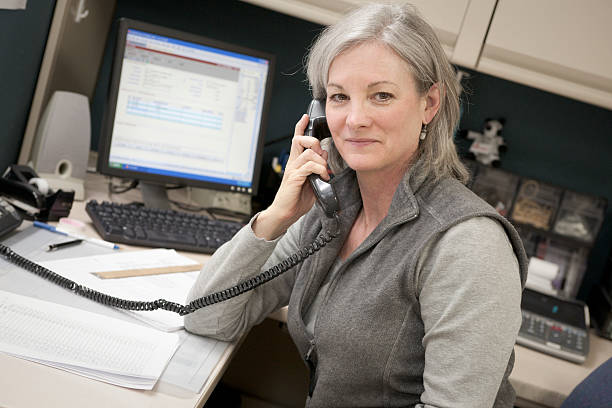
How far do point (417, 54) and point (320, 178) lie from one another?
0.92 feet

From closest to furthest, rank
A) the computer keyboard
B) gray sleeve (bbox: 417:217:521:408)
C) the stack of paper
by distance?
1. gray sleeve (bbox: 417:217:521:408)
2. the computer keyboard
3. the stack of paper

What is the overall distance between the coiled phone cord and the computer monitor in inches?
19.5

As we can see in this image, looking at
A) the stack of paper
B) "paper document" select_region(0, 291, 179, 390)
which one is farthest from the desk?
the stack of paper

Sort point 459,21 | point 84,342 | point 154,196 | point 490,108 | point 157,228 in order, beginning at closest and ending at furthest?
point 84,342 < point 157,228 < point 459,21 < point 154,196 < point 490,108

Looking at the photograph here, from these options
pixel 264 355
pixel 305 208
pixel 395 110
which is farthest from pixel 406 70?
pixel 264 355

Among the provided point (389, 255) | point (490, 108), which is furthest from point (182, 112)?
point (490, 108)

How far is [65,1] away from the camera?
1.55m

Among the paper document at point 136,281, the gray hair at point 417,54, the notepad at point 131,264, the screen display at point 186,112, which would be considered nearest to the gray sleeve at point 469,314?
the gray hair at point 417,54

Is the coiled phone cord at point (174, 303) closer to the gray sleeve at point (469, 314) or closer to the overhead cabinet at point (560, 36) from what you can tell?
the gray sleeve at point (469, 314)

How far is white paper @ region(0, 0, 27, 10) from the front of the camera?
1.28 metres

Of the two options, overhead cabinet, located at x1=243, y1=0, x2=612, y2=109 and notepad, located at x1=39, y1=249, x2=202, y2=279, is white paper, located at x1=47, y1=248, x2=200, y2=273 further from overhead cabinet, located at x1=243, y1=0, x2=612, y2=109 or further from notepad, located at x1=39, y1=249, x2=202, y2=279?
overhead cabinet, located at x1=243, y1=0, x2=612, y2=109

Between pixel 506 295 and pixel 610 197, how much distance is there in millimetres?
1152

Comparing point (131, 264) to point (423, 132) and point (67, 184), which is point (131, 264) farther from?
point (423, 132)

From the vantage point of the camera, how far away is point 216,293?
1046 mm
